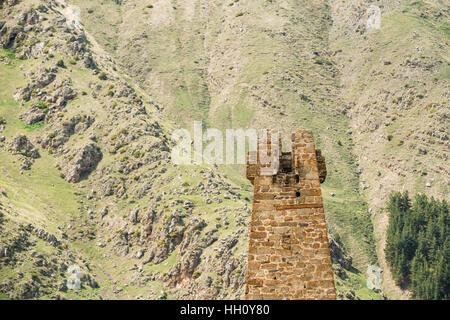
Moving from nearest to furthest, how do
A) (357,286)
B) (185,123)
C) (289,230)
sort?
(289,230) → (357,286) → (185,123)

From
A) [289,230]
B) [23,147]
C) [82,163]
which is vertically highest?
[23,147]

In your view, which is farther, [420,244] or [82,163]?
[82,163]

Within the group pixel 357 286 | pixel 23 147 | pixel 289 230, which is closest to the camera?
pixel 289 230

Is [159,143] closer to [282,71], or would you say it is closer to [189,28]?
[282,71]

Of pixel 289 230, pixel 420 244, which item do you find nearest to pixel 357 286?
pixel 420 244

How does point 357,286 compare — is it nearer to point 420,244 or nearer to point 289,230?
point 420,244

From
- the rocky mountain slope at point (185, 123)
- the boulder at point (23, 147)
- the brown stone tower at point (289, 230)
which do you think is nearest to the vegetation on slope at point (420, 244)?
the rocky mountain slope at point (185, 123)
